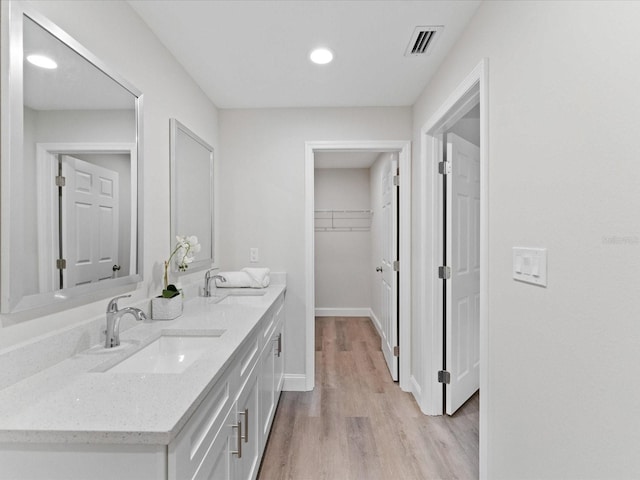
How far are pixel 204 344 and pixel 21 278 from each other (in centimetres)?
71

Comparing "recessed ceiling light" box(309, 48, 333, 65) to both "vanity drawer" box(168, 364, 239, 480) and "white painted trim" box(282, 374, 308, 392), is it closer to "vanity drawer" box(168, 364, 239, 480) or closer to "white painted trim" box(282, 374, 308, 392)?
"vanity drawer" box(168, 364, 239, 480)

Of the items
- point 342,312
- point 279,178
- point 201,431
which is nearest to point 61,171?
point 201,431

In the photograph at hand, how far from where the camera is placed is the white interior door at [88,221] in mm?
1249

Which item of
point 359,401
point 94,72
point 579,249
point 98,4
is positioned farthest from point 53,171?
point 359,401

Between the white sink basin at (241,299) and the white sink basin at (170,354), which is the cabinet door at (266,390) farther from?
the white sink basin at (170,354)

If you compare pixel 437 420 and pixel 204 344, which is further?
pixel 437 420

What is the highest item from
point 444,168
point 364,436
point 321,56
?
point 321,56

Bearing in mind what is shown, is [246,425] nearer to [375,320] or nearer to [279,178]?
[279,178]

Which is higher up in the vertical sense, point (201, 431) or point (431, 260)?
point (431, 260)

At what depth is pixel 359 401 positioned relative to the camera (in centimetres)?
A: 275

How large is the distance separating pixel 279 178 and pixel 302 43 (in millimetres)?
1177

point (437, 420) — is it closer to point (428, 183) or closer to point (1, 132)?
point (428, 183)

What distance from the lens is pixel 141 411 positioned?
87cm

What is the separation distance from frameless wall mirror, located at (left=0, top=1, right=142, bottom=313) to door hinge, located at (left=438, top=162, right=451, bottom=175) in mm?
1936
